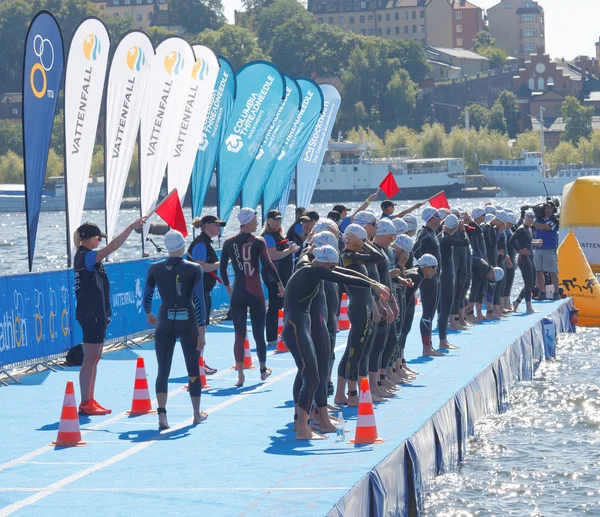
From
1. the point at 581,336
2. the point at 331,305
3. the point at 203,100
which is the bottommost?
the point at 581,336

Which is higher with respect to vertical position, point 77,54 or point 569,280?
point 77,54

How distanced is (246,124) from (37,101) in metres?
8.87

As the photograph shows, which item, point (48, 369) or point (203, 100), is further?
point (203, 100)

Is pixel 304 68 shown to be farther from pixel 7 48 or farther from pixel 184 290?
pixel 184 290

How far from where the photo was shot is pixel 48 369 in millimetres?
15047

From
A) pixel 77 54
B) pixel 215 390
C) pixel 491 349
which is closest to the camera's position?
pixel 215 390

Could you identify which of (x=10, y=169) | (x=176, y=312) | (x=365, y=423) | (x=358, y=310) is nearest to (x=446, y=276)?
(x=358, y=310)

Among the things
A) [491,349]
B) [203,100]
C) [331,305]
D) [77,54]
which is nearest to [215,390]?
[331,305]

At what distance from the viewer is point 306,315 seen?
10.5 m

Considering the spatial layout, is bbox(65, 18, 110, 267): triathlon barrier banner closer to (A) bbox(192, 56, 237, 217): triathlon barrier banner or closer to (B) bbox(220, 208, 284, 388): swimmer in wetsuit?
Result: (B) bbox(220, 208, 284, 388): swimmer in wetsuit

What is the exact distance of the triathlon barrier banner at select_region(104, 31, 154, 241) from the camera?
19656mm

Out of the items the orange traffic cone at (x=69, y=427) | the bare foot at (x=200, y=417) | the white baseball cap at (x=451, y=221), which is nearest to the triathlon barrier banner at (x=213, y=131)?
the white baseball cap at (x=451, y=221)

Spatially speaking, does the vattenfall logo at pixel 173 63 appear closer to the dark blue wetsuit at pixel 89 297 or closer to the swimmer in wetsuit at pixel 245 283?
the swimmer in wetsuit at pixel 245 283

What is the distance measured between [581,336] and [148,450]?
1356 cm
